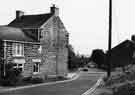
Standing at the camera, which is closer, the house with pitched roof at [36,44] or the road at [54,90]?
the road at [54,90]

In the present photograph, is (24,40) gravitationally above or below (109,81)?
above

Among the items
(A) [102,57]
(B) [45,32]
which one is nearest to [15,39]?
(B) [45,32]

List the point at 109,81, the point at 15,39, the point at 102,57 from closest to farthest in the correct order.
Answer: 1. the point at 109,81
2. the point at 15,39
3. the point at 102,57

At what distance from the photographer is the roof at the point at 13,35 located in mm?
31845

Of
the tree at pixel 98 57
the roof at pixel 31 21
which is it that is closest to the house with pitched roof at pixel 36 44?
the roof at pixel 31 21

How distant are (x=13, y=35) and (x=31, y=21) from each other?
28.0ft

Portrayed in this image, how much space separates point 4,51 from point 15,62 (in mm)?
2153

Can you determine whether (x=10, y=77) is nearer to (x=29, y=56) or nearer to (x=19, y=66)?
(x=19, y=66)

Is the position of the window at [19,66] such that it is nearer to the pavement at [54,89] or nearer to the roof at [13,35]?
the roof at [13,35]

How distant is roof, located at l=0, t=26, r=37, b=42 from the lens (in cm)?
3185

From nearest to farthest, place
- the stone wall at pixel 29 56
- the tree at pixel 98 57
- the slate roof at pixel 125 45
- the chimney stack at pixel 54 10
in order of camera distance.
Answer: the stone wall at pixel 29 56, the chimney stack at pixel 54 10, the slate roof at pixel 125 45, the tree at pixel 98 57

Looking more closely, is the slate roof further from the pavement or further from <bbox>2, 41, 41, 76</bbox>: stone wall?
the pavement

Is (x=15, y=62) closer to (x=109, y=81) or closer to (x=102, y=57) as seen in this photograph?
(x=109, y=81)

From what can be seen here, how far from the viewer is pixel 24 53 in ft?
109
